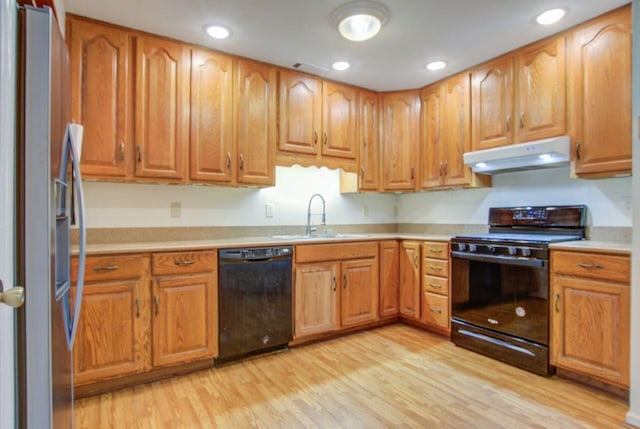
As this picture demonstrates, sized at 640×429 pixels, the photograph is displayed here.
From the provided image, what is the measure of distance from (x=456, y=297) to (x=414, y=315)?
51 centimetres

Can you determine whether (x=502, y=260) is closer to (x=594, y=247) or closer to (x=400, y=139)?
(x=594, y=247)

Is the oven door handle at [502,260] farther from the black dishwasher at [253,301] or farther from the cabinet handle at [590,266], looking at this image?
the black dishwasher at [253,301]

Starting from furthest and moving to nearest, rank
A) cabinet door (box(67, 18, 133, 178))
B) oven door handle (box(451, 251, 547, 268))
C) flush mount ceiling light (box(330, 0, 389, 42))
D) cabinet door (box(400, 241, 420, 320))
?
cabinet door (box(400, 241, 420, 320)), oven door handle (box(451, 251, 547, 268)), cabinet door (box(67, 18, 133, 178)), flush mount ceiling light (box(330, 0, 389, 42))

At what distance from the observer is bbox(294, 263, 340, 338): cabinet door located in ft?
9.39

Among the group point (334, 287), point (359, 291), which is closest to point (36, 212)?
point (334, 287)

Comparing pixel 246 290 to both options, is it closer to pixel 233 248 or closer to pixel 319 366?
pixel 233 248

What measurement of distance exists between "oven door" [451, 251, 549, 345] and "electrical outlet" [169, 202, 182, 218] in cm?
232

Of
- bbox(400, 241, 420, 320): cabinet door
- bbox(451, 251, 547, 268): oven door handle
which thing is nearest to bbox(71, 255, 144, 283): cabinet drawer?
bbox(400, 241, 420, 320): cabinet door

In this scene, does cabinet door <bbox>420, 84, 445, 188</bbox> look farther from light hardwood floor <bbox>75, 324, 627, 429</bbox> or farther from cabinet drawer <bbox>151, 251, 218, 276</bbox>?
cabinet drawer <bbox>151, 251, 218, 276</bbox>

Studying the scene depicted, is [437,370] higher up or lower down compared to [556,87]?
lower down

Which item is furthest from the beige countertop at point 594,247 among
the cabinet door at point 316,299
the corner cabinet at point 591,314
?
the cabinet door at point 316,299

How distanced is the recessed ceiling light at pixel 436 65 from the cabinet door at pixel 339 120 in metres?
0.76

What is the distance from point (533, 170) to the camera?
2.93 m

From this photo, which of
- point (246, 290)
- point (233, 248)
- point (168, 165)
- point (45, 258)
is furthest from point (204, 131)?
point (45, 258)
